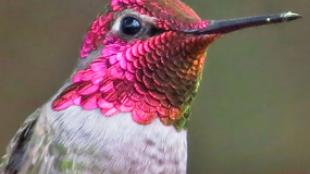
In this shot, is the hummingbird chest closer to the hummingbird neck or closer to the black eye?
the hummingbird neck

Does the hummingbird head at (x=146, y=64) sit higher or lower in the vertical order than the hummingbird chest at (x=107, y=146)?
higher

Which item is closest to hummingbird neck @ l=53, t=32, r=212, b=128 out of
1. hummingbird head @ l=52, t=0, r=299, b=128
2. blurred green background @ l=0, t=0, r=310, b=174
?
hummingbird head @ l=52, t=0, r=299, b=128

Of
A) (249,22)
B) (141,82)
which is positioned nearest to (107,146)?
(141,82)

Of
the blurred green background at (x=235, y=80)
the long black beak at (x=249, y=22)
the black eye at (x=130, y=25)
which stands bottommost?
the blurred green background at (x=235, y=80)

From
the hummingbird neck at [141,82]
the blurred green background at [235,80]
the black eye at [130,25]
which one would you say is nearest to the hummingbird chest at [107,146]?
the hummingbird neck at [141,82]

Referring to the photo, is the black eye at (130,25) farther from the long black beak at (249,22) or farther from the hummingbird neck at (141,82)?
the long black beak at (249,22)

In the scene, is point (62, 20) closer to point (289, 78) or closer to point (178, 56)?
point (289, 78)
